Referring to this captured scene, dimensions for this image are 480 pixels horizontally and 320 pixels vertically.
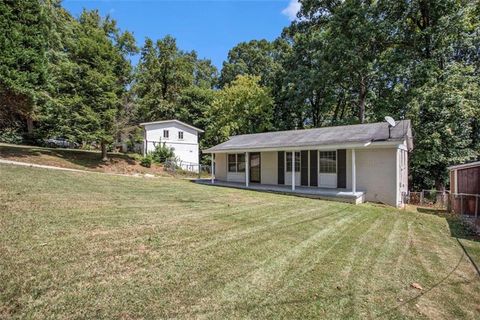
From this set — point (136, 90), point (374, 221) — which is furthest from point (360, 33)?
point (136, 90)

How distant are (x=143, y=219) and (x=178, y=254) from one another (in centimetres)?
208

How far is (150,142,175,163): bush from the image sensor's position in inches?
960

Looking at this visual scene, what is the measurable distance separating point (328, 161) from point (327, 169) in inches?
15.0

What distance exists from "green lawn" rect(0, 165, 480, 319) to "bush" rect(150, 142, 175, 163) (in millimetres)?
17500

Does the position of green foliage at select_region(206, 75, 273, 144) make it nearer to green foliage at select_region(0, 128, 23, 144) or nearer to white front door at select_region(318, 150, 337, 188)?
white front door at select_region(318, 150, 337, 188)

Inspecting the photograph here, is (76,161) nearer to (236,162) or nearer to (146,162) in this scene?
(146,162)

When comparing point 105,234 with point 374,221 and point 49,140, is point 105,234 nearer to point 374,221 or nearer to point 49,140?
point 374,221

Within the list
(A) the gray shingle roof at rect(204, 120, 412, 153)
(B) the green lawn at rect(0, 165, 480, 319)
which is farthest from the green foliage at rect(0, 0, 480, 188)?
(B) the green lawn at rect(0, 165, 480, 319)

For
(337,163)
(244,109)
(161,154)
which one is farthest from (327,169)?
(244,109)

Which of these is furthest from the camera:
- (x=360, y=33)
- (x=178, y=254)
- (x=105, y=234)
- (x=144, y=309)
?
(x=360, y=33)

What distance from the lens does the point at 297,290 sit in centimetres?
337

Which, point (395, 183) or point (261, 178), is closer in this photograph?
point (395, 183)

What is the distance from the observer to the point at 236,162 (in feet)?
55.2

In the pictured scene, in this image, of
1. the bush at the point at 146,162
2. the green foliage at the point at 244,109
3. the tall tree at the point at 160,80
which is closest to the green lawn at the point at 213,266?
the bush at the point at 146,162
